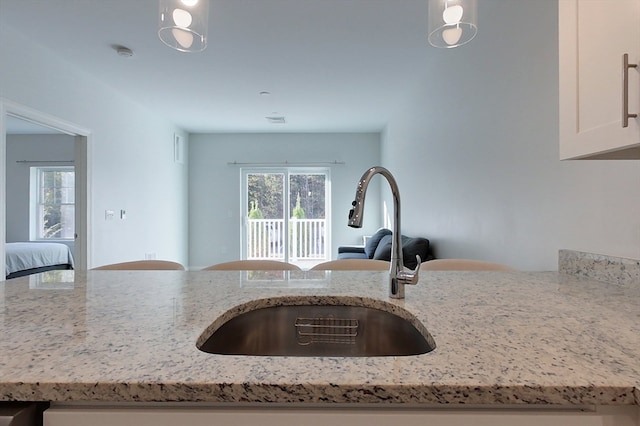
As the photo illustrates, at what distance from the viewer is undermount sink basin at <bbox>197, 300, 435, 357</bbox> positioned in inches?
37.3

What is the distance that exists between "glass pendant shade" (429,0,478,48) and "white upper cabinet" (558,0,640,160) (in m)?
0.40

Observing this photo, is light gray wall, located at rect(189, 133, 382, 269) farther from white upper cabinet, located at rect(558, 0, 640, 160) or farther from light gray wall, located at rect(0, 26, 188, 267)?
white upper cabinet, located at rect(558, 0, 640, 160)

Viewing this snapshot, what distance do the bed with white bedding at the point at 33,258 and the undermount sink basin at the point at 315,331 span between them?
193 inches

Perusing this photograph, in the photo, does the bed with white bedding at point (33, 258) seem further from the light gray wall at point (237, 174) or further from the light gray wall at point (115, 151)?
the light gray wall at point (237, 174)

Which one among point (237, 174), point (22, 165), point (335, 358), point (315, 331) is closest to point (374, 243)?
point (237, 174)

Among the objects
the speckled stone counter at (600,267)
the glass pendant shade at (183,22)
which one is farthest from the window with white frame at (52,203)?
the speckled stone counter at (600,267)

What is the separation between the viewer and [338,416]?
521 millimetres

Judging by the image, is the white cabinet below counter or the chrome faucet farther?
the chrome faucet

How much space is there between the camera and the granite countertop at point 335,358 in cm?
51

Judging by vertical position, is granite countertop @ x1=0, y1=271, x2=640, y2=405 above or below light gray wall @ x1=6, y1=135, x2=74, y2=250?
below

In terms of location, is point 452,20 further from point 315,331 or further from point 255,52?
point 255,52

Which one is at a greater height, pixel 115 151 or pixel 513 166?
pixel 115 151

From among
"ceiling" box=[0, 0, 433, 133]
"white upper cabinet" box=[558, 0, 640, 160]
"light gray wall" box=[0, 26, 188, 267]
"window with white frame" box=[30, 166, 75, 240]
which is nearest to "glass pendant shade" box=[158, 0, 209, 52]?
"ceiling" box=[0, 0, 433, 133]

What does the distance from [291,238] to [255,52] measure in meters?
3.92
